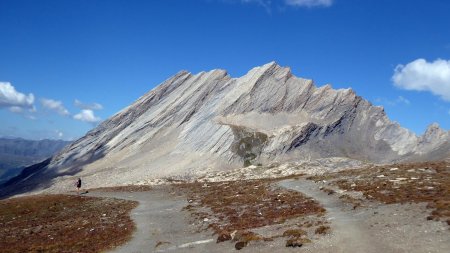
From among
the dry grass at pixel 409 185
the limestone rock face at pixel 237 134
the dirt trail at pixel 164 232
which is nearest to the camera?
the dirt trail at pixel 164 232

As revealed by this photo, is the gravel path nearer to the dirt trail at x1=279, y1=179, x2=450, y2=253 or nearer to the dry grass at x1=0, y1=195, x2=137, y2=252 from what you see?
the dirt trail at x1=279, y1=179, x2=450, y2=253

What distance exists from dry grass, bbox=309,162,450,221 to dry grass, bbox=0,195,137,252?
25506 millimetres

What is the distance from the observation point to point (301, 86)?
7510 inches

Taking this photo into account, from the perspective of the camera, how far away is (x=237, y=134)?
152000 mm

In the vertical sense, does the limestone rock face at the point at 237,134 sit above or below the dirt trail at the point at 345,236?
above

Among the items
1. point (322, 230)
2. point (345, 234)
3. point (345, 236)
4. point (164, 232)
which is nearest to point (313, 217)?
point (322, 230)

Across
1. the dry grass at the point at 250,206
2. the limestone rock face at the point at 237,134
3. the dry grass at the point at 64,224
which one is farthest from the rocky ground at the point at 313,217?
the limestone rock face at the point at 237,134

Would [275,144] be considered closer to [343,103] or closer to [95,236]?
[343,103]

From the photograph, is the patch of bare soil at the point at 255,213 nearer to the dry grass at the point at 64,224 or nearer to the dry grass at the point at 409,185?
the dry grass at the point at 409,185

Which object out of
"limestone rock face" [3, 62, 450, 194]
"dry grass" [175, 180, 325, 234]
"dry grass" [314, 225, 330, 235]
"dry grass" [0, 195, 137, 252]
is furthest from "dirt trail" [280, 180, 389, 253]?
"limestone rock face" [3, 62, 450, 194]

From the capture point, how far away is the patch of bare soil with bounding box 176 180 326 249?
3230cm

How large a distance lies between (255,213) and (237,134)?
10787 centimetres

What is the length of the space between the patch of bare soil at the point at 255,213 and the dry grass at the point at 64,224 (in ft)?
28.7

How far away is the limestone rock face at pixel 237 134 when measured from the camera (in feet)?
473
